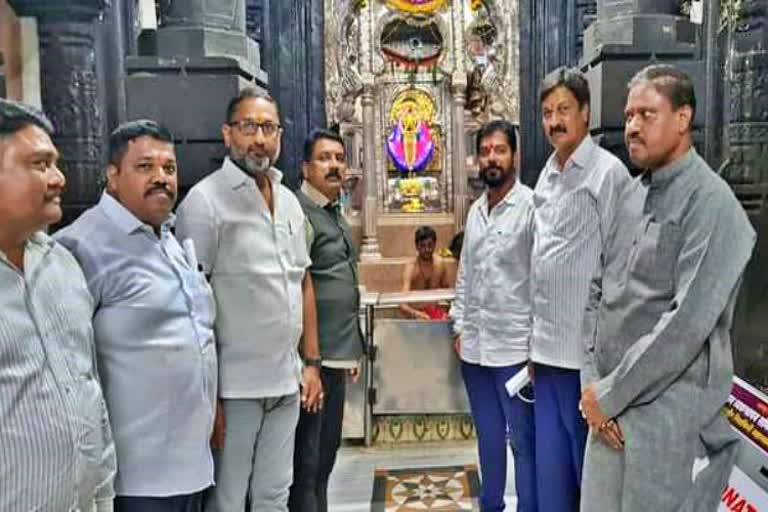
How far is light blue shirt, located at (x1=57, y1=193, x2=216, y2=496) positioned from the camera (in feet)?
5.01

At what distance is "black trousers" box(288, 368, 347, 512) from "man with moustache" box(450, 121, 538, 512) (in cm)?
55

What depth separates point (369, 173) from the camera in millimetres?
9539

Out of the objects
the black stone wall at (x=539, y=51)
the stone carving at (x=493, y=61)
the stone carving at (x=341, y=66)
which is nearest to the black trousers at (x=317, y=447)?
the black stone wall at (x=539, y=51)

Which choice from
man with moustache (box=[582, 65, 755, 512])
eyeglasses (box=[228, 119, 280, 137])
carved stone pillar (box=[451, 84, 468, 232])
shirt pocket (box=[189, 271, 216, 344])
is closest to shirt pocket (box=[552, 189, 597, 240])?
man with moustache (box=[582, 65, 755, 512])

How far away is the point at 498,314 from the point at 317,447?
78 cm

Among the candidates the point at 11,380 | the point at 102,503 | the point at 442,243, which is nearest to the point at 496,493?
the point at 102,503

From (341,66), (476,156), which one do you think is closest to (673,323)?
(476,156)

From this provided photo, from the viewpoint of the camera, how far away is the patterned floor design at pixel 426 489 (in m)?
3.13

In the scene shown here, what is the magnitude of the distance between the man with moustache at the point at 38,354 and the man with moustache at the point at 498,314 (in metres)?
1.51

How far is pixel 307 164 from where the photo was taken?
8.35 ft

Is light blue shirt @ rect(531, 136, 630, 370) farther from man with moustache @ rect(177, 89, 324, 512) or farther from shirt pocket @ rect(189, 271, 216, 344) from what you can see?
shirt pocket @ rect(189, 271, 216, 344)

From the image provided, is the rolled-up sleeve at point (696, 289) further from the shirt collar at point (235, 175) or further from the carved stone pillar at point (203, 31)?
the carved stone pillar at point (203, 31)

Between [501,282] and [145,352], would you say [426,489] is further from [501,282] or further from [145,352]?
[145,352]

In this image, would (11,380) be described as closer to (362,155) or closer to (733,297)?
(733,297)
